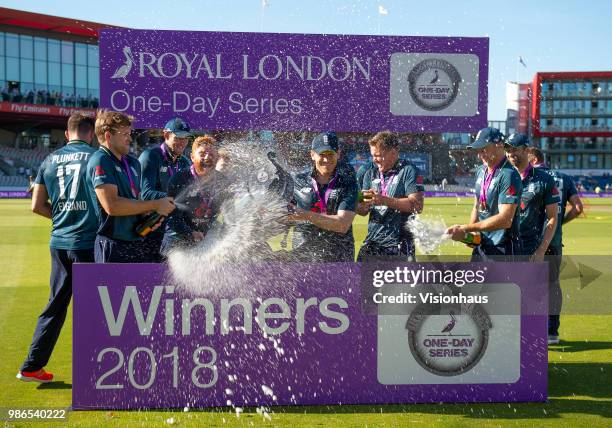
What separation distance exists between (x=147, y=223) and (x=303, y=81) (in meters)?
1.95

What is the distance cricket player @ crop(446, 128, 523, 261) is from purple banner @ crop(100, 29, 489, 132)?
0.60m

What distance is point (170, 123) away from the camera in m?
5.49

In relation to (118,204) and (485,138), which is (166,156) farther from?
(485,138)

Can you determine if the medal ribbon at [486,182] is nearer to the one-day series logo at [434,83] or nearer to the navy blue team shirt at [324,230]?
the one-day series logo at [434,83]

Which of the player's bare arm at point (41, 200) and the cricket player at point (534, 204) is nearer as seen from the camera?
the player's bare arm at point (41, 200)

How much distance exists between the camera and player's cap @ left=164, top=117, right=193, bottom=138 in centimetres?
543

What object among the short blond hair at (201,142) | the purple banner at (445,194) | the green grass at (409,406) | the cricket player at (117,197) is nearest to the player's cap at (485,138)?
the green grass at (409,406)

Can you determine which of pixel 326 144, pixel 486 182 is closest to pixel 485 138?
pixel 486 182

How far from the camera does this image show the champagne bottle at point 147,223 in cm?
467

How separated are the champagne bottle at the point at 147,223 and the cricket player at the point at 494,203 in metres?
2.11

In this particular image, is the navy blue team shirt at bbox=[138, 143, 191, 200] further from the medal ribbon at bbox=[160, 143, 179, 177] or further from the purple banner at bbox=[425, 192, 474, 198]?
the purple banner at bbox=[425, 192, 474, 198]

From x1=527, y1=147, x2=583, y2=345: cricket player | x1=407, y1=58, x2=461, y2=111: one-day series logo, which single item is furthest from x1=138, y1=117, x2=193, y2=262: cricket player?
x1=527, y1=147, x2=583, y2=345: cricket player

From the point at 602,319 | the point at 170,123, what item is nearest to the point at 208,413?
the point at 170,123

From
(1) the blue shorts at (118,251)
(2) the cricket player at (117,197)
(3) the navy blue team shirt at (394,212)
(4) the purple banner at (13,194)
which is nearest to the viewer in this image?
(2) the cricket player at (117,197)
